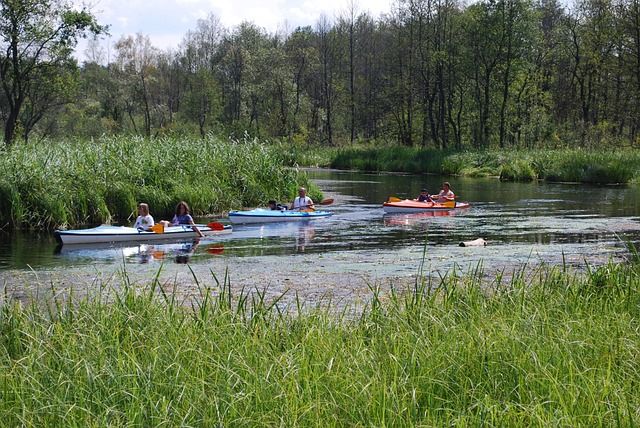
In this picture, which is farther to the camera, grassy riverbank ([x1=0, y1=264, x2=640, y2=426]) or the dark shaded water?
the dark shaded water

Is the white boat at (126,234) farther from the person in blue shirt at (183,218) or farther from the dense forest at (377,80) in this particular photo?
the dense forest at (377,80)

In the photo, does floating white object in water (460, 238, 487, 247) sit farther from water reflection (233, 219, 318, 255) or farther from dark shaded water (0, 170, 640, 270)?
water reflection (233, 219, 318, 255)

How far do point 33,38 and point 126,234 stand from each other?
2196cm

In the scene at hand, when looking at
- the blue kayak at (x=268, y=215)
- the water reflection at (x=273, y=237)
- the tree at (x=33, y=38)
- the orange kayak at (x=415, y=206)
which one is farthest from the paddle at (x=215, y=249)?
the tree at (x=33, y=38)

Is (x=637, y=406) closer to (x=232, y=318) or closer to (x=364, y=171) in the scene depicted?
(x=232, y=318)

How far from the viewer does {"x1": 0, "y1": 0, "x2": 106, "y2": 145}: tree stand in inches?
1283

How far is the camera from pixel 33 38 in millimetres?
33062

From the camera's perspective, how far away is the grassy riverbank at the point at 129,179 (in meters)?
15.9

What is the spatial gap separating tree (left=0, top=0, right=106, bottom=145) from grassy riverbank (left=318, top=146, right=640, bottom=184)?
1658 cm

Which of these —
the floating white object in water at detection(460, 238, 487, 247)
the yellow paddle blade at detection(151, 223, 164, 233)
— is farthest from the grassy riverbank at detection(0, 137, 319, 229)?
the floating white object in water at detection(460, 238, 487, 247)

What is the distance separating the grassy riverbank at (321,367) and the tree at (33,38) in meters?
29.5

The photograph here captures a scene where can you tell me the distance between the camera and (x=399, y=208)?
67.0 ft

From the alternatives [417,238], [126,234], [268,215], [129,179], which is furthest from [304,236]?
[129,179]

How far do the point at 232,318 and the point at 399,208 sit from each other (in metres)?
15.1
